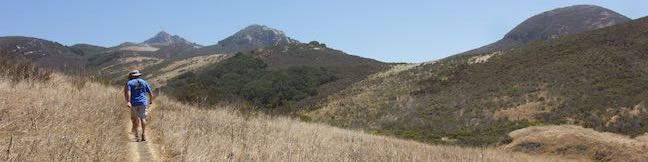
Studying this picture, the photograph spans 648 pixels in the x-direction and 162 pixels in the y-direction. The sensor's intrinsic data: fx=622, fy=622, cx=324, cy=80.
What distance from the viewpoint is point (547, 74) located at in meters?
48.8

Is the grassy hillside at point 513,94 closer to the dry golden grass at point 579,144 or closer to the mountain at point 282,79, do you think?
the dry golden grass at point 579,144

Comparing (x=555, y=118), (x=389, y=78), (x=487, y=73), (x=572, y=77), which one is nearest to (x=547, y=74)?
(x=572, y=77)

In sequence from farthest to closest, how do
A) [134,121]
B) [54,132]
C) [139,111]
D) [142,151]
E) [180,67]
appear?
[180,67] < [139,111] < [134,121] < [142,151] < [54,132]

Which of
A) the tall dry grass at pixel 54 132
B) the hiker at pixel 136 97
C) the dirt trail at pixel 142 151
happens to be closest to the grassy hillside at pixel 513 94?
the hiker at pixel 136 97

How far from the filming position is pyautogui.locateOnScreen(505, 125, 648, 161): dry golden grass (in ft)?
84.3

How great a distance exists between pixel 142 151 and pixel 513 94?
137 ft

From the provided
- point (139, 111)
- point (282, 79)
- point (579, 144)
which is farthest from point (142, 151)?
point (282, 79)

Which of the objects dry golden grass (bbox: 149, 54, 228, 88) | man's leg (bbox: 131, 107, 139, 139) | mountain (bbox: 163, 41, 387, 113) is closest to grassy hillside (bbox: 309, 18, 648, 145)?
mountain (bbox: 163, 41, 387, 113)

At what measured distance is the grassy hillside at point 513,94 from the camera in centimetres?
3741

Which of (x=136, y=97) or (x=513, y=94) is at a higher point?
(x=136, y=97)

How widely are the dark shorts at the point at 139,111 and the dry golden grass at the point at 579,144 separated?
2115cm

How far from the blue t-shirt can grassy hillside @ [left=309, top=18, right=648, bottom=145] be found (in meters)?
25.7

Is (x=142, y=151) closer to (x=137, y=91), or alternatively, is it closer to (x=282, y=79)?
(x=137, y=91)

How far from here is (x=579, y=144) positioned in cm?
2748
